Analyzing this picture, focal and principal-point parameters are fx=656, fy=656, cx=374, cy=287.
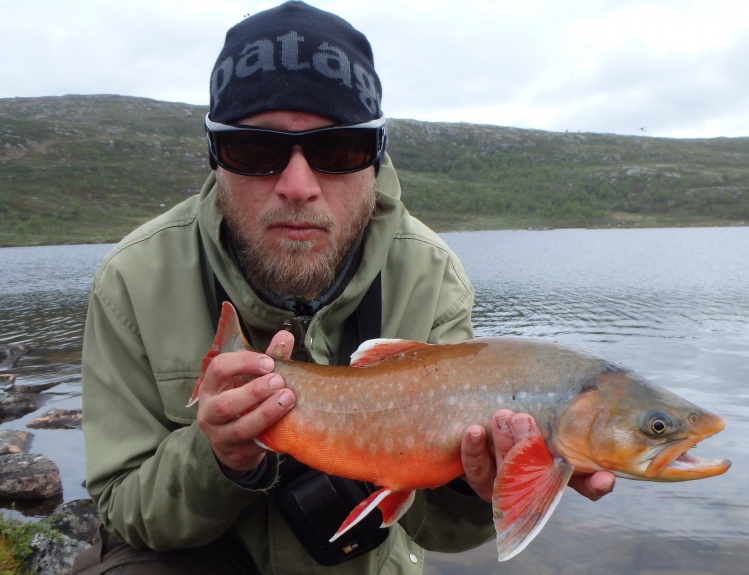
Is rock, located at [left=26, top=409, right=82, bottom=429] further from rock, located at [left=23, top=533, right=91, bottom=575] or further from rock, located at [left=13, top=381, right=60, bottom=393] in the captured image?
rock, located at [left=23, top=533, right=91, bottom=575]

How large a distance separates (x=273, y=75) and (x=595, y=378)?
7.14ft

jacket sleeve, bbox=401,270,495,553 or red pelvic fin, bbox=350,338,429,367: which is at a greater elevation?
red pelvic fin, bbox=350,338,429,367

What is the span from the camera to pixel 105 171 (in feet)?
326

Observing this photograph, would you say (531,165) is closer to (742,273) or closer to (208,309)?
(742,273)

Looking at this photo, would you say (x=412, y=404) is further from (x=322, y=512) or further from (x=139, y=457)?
(x=139, y=457)

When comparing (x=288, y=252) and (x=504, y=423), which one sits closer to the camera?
(x=504, y=423)

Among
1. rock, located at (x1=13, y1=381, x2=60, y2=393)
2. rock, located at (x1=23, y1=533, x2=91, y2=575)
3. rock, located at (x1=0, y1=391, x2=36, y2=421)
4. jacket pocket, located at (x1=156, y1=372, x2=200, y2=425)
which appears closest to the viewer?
jacket pocket, located at (x1=156, y1=372, x2=200, y2=425)

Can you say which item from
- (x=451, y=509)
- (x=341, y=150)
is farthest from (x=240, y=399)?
(x=341, y=150)

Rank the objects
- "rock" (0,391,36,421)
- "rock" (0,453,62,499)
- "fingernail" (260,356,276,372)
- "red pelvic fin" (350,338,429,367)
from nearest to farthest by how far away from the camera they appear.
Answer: "fingernail" (260,356,276,372) < "red pelvic fin" (350,338,429,367) < "rock" (0,453,62,499) < "rock" (0,391,36,421)

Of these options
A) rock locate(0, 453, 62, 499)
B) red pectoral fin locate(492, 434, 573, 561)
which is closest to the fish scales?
red pectoral fin locate(492, 434, 573, 561)

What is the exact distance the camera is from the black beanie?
3387mm

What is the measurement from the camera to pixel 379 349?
2947 mm

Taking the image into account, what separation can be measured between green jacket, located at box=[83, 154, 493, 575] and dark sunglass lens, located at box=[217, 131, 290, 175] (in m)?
0.37

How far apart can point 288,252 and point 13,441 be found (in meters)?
8.42
